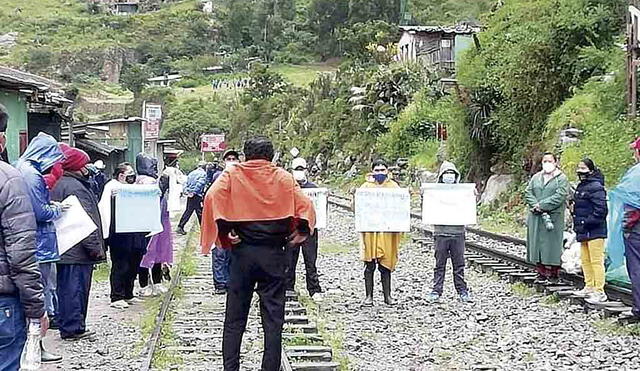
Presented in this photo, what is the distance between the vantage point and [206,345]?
31.0 ft

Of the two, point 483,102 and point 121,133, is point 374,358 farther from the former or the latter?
Answer: point 121,133

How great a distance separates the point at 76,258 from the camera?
31.6ft

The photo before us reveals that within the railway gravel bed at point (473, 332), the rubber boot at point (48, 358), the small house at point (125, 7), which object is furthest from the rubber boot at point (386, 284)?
the small house at point (125, 7)

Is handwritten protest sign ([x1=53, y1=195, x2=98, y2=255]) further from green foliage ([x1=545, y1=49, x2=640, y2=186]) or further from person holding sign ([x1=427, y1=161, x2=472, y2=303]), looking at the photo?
green foliage ([x1=545, y1=49, x2=640, y2=186])

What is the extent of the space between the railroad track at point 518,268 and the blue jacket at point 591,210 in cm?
83

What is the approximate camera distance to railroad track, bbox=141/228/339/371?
8516mm

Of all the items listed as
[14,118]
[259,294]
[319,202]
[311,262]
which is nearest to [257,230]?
[259,294]

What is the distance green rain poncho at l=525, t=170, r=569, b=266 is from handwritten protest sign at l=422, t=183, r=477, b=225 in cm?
120

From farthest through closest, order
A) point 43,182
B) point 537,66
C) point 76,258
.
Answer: point 537,66, point 76,258, point 43,182

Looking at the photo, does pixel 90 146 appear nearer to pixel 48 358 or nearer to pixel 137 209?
pixel 137 209

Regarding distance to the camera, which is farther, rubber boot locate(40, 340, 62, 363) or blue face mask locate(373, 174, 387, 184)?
blue face mask locate(373, 174, 387, 184)

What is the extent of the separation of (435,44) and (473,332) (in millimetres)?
48429

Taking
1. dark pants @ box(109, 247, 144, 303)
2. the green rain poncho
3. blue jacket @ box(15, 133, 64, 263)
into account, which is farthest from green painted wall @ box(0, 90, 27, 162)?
the green rain poncho

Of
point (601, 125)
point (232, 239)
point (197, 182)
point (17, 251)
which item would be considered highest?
point (601, 125)
